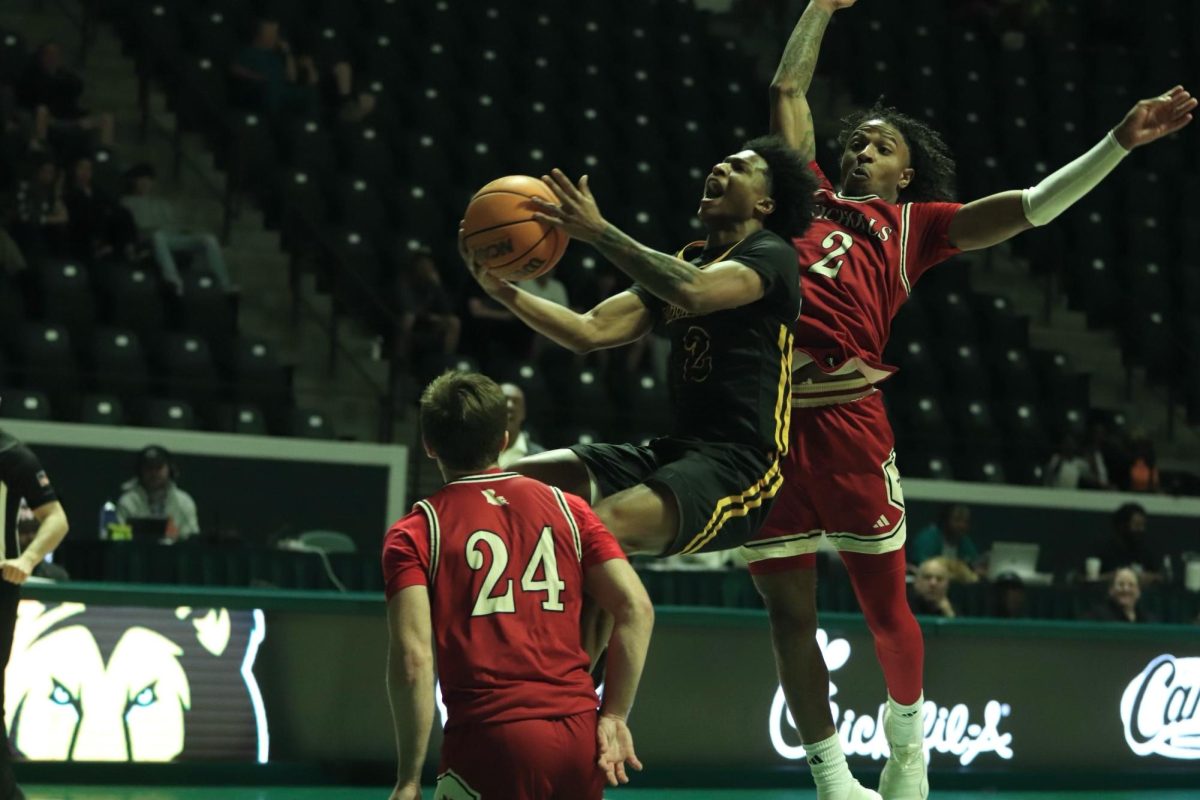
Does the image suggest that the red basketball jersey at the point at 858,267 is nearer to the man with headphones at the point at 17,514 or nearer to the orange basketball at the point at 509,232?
the orange basketball at the point at 509,232

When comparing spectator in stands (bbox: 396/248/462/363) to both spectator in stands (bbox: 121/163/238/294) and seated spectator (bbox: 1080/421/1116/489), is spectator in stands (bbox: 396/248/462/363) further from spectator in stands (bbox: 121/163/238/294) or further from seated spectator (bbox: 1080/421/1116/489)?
seated spectator (bbox: 1080/421/1116/489)

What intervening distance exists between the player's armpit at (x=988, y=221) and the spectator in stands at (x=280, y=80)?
1005 cm

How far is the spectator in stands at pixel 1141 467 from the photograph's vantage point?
15.0 meters

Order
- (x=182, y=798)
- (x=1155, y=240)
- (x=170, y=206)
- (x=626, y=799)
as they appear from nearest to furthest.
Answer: (x=182, y=798) → (x=626, y=799) → (x=170, y=206) → (x=1155, y=240)

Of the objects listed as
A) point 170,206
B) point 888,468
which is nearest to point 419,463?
point 170,206

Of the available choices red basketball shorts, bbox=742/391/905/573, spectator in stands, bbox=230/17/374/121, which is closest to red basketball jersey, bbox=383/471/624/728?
red basketball shorts, bbox=742/391/905/573

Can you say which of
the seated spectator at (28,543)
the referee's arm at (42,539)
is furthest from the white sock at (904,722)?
the seated spectator at (28,543)

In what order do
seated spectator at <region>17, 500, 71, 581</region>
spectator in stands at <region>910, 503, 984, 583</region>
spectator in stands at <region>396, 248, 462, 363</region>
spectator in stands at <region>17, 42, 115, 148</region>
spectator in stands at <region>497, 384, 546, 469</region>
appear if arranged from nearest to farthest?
seated spectator at <region>17, 500, 71, 581</region>
spectator in stands at <region>497, 384, 546, 469</region>
spectator in stands at <region>910, 503, 984, 583</region>
spectator in stands at <region>396, 248, 462, 363</region>
spectator in stands at <region>17, 42, 115, 148</region>

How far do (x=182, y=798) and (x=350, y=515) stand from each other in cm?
552

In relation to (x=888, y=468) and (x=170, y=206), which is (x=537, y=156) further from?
(x=888, y=468)

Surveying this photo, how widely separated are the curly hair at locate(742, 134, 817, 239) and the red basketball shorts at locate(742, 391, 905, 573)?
71cm

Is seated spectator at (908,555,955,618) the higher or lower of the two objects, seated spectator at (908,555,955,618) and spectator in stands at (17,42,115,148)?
the lower

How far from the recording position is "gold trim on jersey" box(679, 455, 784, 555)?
15.3ft

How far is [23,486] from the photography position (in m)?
6.16
